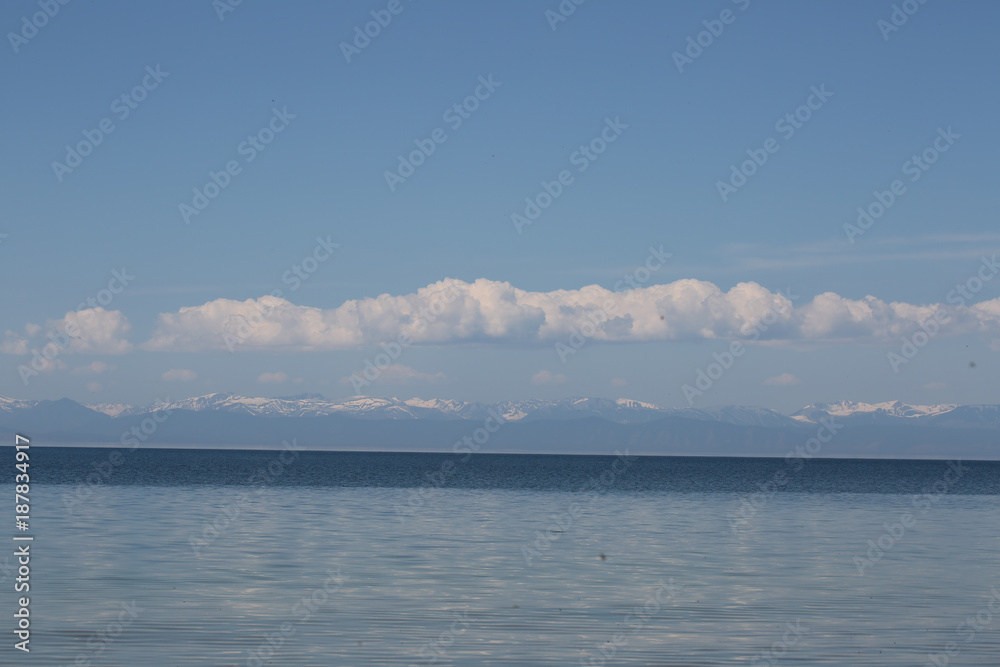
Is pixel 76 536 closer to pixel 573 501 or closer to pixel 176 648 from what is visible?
pixel 176 648

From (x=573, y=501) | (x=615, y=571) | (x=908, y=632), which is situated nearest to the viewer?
(x=908, y=632)

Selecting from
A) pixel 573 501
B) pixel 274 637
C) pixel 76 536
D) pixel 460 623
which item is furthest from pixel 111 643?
pixel 573 501

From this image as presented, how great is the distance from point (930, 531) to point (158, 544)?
29.7 meters

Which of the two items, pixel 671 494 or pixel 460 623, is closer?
pixel 460 623

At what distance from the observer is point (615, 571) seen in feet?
89.5

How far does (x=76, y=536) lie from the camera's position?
108ft

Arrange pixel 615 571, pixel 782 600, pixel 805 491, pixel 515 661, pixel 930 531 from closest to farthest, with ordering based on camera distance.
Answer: pixel 515 661 < pixel 782 600 < pixel 615 571 < pixel 930 531 < pixel 805 491

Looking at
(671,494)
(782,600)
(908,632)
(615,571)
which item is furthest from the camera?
(671,494)

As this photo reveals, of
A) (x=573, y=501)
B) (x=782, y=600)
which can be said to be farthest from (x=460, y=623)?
(x=573, y=501)

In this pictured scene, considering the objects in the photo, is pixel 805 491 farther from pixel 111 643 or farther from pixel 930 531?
pixel 111 643

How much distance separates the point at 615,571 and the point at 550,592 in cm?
393

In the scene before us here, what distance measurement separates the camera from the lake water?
58.7 ft

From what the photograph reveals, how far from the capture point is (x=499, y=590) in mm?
24000

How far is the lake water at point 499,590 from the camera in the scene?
58.7 ft
